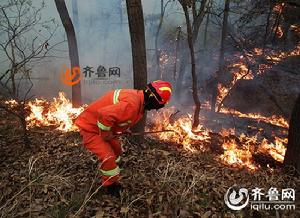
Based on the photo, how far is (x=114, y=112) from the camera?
362 centimetres

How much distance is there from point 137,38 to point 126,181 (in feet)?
9.14

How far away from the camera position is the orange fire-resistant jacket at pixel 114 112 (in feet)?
12.0

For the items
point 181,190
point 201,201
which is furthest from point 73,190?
point 201,201

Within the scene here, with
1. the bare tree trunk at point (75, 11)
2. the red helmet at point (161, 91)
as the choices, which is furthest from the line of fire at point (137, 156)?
the bare tree trunk at point (75, 11)

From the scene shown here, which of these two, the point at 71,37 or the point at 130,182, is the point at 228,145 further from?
the point at 71,37

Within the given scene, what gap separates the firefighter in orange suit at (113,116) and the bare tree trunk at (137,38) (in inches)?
68.6

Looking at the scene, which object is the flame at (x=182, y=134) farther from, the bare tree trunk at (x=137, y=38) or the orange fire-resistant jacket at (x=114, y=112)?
the orange fire-resistant jacket at (x=114, y=112)

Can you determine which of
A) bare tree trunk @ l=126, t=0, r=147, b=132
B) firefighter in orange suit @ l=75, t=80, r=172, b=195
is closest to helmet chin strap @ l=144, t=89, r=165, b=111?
firefighter in orange suit @ l=75, t=80, r=172, b=195

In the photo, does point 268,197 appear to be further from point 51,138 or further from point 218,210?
point 51,138

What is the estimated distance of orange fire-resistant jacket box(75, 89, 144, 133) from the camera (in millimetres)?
3650

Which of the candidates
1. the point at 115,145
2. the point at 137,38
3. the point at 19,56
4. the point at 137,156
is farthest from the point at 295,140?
the point at 19,56

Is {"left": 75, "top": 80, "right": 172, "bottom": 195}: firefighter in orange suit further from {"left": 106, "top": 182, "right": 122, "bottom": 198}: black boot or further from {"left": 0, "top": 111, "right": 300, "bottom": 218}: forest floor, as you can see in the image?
{"left": 0, "top": 111, "right": 300, "bottom": 218}: forest floor

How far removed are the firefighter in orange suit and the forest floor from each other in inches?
11.2

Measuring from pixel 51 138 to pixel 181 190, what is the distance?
3685mm
